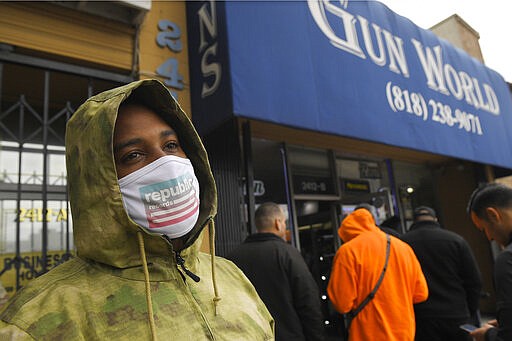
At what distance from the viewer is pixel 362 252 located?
3176mm

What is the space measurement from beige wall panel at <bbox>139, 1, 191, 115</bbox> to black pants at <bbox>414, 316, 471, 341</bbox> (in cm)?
334

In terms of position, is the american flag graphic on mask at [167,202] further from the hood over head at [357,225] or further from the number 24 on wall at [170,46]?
the number 24 on wall at [170,46]

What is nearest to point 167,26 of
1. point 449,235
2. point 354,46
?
point 354,46

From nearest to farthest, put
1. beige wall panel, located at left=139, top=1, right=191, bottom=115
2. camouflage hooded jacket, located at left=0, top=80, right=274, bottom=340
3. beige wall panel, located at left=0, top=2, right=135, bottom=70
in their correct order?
1. camouflage hooded jacket, located at left=0, top=80, right=274, bottom=340
2. beige wall panel, located at left=0, top=2, right=135, bottom=70
3. beige wall panel, located at left=139, top=1, right=191, bottom=115

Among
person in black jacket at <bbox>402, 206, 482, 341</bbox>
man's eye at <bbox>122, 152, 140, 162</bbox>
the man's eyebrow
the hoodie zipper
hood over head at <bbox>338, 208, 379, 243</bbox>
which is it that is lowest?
person in black jacket at <bbox>402, 206, 482, 341</bbox>

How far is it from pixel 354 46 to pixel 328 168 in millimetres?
2285

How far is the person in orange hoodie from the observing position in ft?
9.98

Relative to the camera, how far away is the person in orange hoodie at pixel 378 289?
9.98 feet

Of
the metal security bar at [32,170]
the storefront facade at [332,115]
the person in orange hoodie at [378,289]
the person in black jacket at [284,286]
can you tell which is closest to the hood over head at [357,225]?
the person in orange hoodie at [378,289]

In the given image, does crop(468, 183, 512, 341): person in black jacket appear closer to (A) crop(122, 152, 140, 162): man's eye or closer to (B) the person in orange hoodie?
(B) the person in orange hoodie

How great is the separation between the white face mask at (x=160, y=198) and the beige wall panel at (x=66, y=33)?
292 cm

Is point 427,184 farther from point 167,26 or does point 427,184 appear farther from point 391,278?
point 167,26

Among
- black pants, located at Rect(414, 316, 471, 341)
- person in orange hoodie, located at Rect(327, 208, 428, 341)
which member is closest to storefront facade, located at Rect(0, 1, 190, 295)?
person in orange hoodie, located at Rect(327, 208, 428, 341)

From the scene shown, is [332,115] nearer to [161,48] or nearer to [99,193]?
[161,48]
